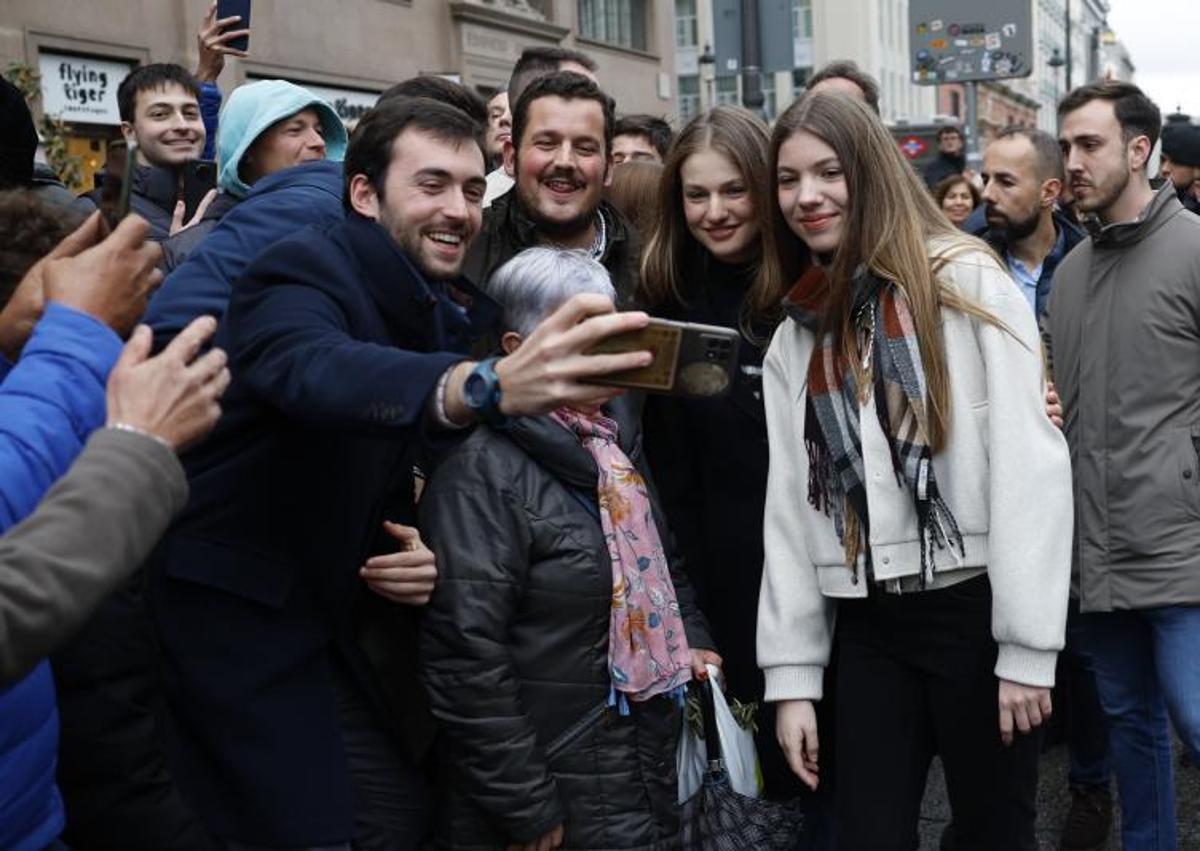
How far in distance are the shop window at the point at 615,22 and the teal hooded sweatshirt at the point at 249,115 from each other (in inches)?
822

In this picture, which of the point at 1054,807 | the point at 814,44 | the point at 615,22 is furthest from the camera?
the point at 814,44

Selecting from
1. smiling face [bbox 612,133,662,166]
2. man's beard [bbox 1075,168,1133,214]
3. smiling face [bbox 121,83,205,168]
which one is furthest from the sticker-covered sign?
man's beard [bbox 1075,168,1133,214]

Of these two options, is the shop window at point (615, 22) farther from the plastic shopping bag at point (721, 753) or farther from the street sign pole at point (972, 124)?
the plastic shopping bag at point (721, 753)

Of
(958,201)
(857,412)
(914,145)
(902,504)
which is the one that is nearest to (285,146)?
(857,412)

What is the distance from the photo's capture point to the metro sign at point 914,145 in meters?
18.3

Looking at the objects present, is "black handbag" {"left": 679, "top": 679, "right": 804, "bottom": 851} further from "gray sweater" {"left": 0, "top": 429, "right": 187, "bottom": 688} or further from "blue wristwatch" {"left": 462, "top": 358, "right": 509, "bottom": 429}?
"gray sweater" {"left": 0, "top": 429, "right": 187, "bottom": 688}

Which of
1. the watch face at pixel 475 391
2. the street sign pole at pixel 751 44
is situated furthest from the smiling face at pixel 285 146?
the street sign pole at pixel 751 44

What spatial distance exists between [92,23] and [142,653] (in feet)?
41.7

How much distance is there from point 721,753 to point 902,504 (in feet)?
2.52

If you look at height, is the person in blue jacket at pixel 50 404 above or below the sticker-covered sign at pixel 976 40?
below

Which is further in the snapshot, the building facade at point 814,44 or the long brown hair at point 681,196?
the building facade at point 814,44

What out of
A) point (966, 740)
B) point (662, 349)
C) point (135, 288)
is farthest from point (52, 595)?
point (966, 740)

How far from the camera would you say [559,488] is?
306 centimetres

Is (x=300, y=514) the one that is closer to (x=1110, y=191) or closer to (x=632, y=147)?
(x=1110, y=191)
